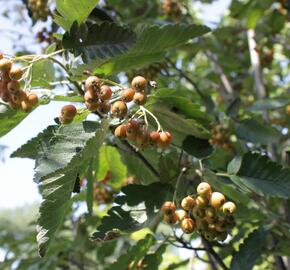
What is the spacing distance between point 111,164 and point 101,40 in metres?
1.05

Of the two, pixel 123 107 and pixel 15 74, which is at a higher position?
pixel 15 74

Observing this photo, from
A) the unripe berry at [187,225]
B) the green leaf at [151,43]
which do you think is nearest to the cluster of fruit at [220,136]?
the green leaf at [151,43]

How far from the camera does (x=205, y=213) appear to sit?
68.6 inches

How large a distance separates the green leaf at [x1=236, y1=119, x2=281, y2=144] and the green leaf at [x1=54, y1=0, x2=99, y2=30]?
4.53 feet

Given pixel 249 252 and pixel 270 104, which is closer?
pixel 249 252

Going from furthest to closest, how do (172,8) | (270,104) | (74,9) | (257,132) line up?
(172,8) < (270,104) < (257,132) < (74,9)

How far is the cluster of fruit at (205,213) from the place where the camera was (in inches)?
67.3

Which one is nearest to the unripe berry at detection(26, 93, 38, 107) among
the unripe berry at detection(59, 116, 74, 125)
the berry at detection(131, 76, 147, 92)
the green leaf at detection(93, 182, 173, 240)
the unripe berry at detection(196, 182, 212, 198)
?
the unripe berry at detection(59, 116, 74, 125)

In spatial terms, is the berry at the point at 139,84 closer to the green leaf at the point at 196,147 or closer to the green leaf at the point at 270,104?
the green leaf at the point at 196,147

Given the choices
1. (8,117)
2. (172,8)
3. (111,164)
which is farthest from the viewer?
(172,8)

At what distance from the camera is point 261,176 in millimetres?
1967

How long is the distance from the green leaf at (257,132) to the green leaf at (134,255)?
2.83 feet

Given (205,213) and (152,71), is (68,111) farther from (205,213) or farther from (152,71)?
(152,71)

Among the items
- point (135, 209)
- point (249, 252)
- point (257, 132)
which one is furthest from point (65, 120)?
point (257, 132)
